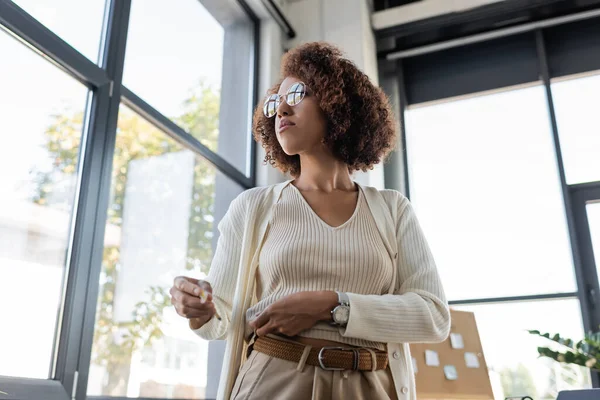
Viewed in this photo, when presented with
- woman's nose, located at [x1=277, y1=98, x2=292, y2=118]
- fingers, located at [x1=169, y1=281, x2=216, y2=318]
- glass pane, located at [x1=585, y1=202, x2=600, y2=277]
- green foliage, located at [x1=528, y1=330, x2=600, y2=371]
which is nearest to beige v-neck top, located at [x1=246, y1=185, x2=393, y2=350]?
fingers, located at [x1=169, y1=281, x2=216, y2=318]

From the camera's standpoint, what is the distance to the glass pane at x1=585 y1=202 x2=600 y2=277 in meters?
3.28

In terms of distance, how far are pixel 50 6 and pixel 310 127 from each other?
1.41 metres

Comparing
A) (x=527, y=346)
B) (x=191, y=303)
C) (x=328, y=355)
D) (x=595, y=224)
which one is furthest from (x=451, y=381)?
(x=191, y=303)

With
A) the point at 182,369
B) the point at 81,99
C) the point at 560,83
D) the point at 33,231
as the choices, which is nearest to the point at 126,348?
the point at 182,369

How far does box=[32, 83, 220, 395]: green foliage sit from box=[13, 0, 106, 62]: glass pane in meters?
0.29

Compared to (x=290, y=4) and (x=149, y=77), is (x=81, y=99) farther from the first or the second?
(x=290, y=4)

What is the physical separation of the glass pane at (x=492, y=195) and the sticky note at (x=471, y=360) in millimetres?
958

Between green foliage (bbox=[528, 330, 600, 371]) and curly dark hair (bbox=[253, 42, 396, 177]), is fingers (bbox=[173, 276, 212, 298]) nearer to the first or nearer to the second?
curly dark hair (bbox=[253, 42, 396, 177])

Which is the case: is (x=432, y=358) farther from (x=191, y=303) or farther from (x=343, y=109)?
(x=191, y=303)

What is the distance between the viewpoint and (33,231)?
1940 millimetres

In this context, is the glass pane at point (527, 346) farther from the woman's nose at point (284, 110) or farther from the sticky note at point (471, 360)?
the woman's nose at point (284, 110)

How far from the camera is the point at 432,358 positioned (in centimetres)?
245

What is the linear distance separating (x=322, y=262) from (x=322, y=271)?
16mm

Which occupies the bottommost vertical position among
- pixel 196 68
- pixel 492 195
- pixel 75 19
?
pixel 492 195
